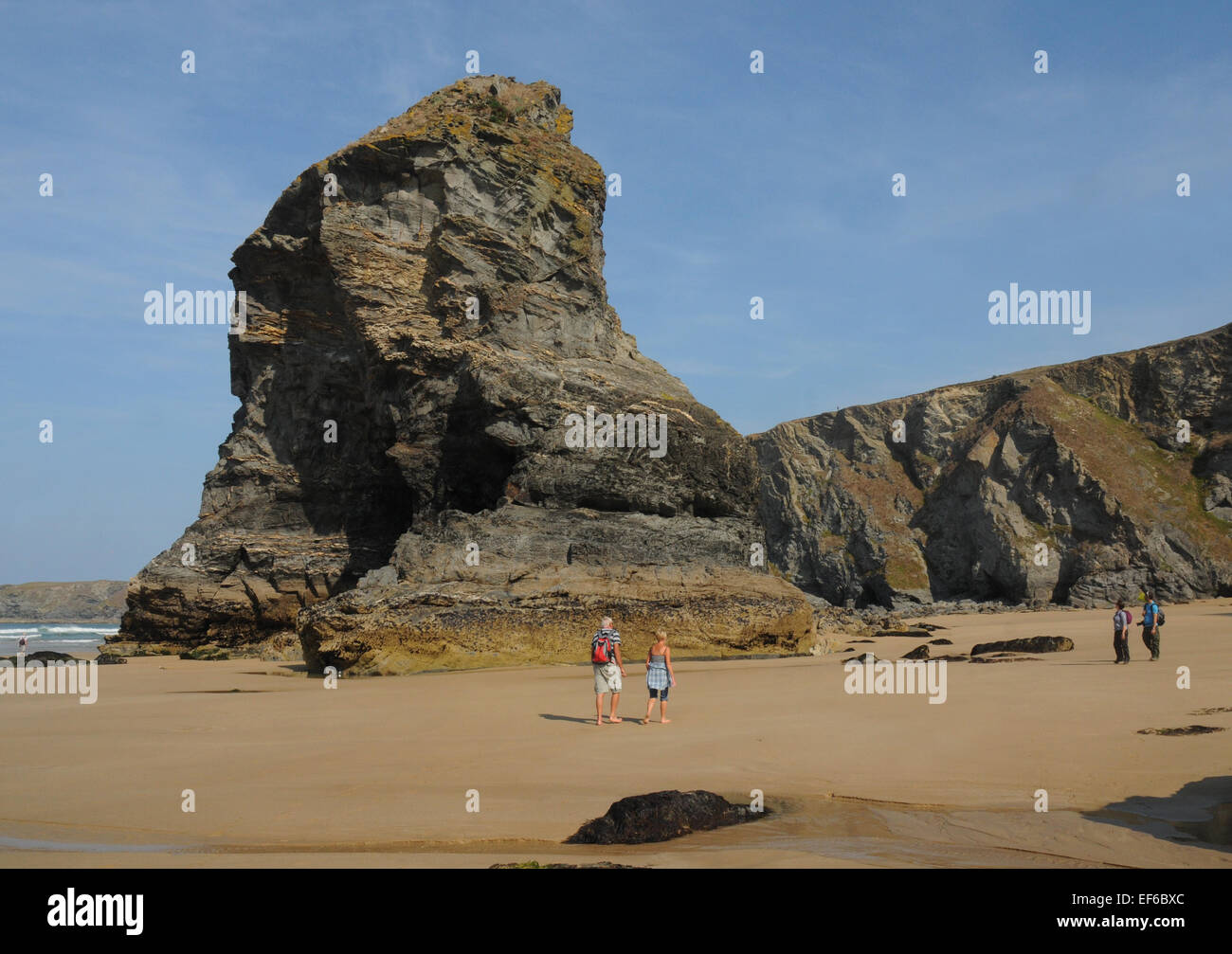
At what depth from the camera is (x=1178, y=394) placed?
53.0 m

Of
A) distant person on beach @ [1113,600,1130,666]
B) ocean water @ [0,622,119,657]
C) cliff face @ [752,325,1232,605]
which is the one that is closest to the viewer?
distant person on beach @ [1113,600,1130,666]

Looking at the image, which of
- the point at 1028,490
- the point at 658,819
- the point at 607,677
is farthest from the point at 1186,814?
the point at 1028,490

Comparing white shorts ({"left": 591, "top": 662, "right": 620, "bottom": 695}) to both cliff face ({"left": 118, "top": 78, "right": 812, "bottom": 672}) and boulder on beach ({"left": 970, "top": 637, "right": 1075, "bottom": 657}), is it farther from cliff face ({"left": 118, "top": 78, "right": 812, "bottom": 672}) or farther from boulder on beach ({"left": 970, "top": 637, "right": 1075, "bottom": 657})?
boulder on beach ({"left": 970, "top": 637, "right": 1075, "bottom": 657})

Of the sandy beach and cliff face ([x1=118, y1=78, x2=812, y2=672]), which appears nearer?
the sandy beach

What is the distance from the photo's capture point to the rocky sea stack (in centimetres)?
1805

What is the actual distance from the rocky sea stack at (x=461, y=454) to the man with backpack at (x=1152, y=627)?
22.8 ft

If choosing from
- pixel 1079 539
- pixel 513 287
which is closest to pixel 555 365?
pixel 513 287

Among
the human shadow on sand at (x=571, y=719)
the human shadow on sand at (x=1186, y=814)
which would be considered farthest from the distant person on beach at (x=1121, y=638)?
the human shadow on sand at (x=1186, y=814)

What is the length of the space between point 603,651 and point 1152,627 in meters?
11.5

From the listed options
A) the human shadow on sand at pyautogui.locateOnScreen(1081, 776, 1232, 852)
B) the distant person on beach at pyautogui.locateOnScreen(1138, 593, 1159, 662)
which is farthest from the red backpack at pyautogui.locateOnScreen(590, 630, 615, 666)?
the distant person on beach at pyautogui.locateOnScreen(1138, 593, 1159, 662)

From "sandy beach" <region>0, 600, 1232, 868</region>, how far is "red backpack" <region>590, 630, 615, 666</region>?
31.6 inches
